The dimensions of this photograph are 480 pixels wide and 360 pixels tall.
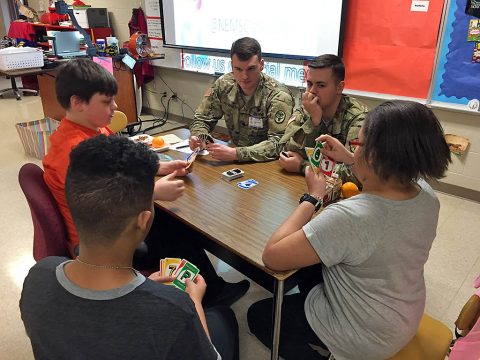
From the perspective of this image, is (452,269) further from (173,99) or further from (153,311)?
(173,99)

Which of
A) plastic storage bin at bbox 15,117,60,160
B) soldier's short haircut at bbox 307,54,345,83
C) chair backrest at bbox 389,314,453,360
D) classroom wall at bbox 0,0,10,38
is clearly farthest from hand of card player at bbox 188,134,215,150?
classroom wall at bbox 0,0,10,38

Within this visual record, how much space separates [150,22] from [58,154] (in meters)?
3.87

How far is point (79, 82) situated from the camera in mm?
1637

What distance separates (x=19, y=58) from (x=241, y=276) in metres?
2.83

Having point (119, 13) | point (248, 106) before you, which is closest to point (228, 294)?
point (248, 106)

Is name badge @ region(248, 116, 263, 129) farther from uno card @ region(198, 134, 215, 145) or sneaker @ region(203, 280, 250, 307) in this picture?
sneaker @ region(203, 280, 250, 307)

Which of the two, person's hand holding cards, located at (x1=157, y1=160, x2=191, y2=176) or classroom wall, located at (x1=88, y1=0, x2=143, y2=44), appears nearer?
person's hand holding cards, located at (x1=157, y1=160, x2=191, y2=176)

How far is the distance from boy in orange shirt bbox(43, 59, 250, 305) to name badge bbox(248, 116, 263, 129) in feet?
2.49

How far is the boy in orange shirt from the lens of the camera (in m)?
1.51

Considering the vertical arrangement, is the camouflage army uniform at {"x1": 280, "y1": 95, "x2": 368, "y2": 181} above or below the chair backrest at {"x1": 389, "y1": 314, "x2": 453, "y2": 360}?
above

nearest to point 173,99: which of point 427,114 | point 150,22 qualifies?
point 150,22

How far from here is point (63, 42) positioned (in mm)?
4035

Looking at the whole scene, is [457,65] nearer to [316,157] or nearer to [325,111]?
[325,111]

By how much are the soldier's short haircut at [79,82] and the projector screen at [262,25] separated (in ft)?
7.36
